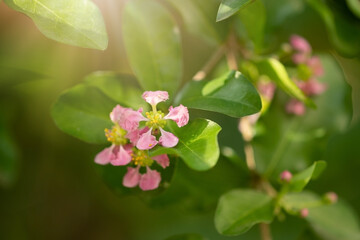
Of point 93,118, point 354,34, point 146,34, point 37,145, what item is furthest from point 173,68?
point 37,145

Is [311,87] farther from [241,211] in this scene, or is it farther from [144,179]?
[144,179]

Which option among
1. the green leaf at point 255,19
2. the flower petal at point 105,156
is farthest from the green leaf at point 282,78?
the flower petal at point 105,156

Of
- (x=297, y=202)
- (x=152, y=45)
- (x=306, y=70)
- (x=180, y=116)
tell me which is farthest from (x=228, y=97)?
(x=306, y=70)

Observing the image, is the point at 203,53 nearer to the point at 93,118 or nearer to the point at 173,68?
the point at 173,68

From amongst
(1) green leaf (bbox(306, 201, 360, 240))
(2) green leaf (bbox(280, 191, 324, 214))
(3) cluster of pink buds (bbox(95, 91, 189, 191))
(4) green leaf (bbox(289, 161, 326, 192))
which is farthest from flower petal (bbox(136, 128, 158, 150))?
(1) green leaf (bbox(306, 201, 360, 240))

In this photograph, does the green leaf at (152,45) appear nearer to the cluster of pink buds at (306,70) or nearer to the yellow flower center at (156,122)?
the yellow flower center at (156,122)

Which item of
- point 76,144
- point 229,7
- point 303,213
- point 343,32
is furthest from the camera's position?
point 76,144

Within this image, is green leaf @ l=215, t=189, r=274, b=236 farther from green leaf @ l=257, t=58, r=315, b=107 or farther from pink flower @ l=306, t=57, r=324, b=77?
pink flower @ l=306, t=57, r=324, b=77
